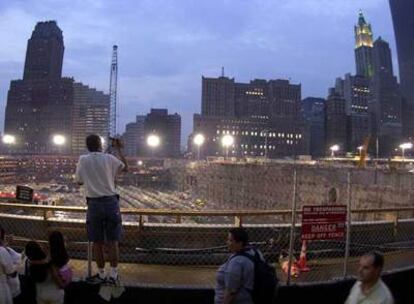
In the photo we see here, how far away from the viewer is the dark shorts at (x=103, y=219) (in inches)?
260

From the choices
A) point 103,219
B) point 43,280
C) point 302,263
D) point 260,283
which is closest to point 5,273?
point 43,280

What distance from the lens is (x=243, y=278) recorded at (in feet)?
17.0

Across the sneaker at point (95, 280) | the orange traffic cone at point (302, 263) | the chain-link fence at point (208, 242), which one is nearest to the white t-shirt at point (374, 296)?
the chain-link fence at point (208, 242)

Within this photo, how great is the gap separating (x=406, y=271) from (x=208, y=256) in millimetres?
3421

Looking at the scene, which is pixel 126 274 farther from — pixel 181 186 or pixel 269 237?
pixel 181 186

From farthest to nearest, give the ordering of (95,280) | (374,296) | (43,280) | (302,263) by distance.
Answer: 1. (302,263)
2. (95,280)
3. (43,280)
4. (374,296)

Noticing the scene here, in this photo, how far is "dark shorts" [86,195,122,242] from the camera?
6594mm

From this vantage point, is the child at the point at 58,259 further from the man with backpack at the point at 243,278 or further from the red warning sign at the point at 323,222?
the red warning sign at the point at 323,222

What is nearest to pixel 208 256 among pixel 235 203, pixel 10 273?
pixel 10 273

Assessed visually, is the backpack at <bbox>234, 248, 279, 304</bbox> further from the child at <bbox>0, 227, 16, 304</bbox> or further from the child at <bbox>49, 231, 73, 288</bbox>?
the child at <bbox>0, 227, 16, 304</bbox>

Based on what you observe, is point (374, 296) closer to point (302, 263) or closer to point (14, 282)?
point (14, 282)

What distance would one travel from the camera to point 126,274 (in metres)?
8.44

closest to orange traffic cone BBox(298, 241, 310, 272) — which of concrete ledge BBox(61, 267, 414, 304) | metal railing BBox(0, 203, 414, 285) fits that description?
metal railing BBox(0, 203, 414, 285)

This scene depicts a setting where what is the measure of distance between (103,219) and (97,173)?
0.59m
